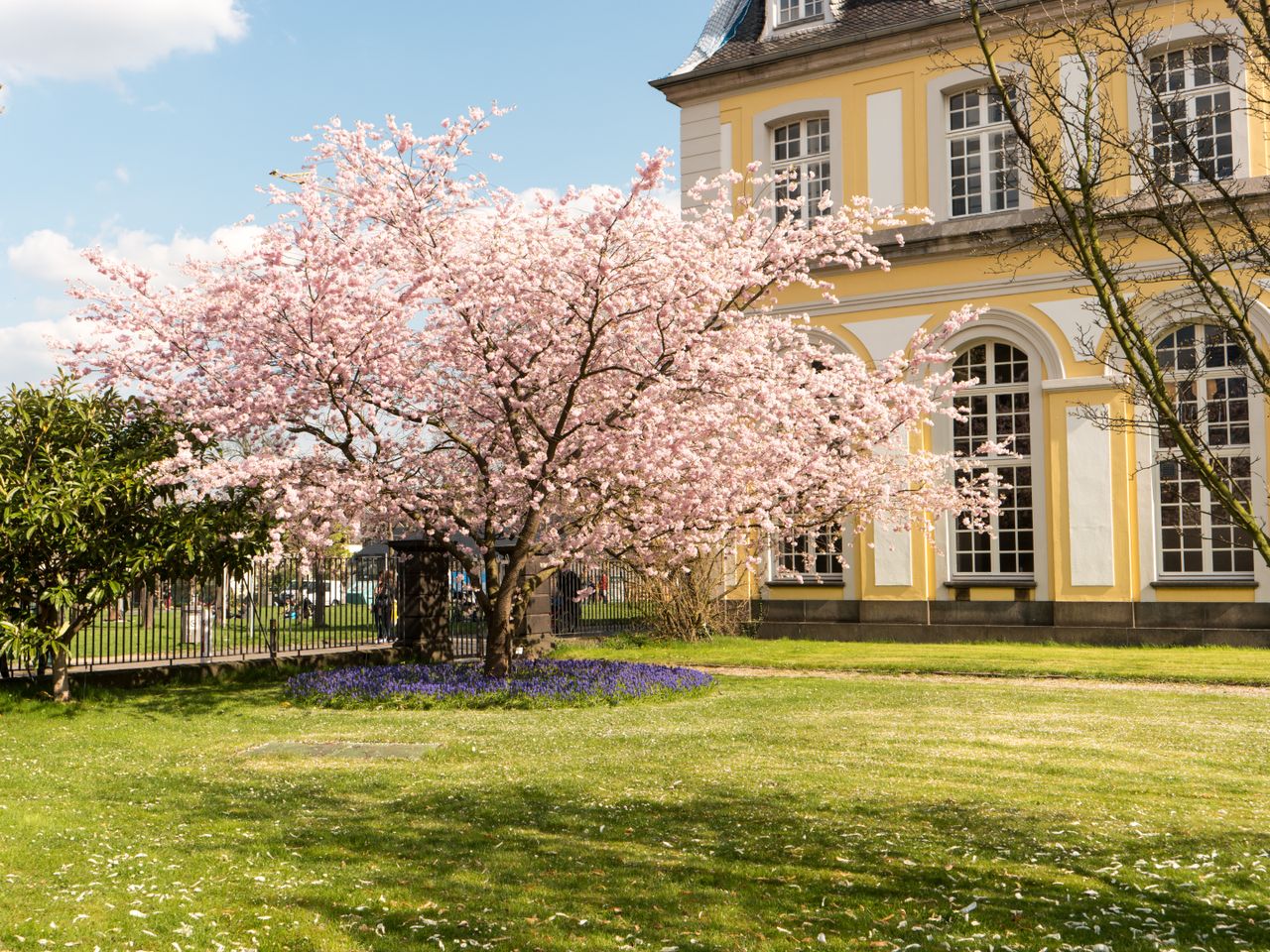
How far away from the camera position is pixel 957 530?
2345 centimetres

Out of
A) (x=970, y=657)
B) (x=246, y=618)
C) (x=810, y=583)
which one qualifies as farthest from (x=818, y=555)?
(x=246, y=618)

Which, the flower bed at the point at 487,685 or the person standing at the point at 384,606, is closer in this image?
the flower bed at the point at 487,685

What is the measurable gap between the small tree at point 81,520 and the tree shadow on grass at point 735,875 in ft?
19.9

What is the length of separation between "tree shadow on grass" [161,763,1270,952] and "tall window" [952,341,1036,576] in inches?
630

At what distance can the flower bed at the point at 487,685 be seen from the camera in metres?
13.5

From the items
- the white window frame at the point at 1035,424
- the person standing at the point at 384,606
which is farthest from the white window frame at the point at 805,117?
the person standing at the point at 384,606

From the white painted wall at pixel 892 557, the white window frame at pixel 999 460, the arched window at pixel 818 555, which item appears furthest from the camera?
the arched window at pixel 818 555

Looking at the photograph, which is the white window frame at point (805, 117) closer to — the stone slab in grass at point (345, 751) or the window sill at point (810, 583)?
the window sill at point (810, 583)

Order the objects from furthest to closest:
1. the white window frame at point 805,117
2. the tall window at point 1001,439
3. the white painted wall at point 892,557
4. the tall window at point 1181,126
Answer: the white window frame at point 805,117 → the white painted wall at point 892,557 → the tall window at point 1001,439 → the tall window at point 1181,126

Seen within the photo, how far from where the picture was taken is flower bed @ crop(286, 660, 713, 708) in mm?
13484

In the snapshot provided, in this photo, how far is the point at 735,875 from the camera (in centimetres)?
597

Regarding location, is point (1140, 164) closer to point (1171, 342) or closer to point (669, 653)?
point (669, 653)

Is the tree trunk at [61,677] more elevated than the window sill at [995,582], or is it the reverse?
the window sill at [995,582]

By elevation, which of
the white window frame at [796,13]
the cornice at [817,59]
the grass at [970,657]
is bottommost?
the grass at [970,657]
